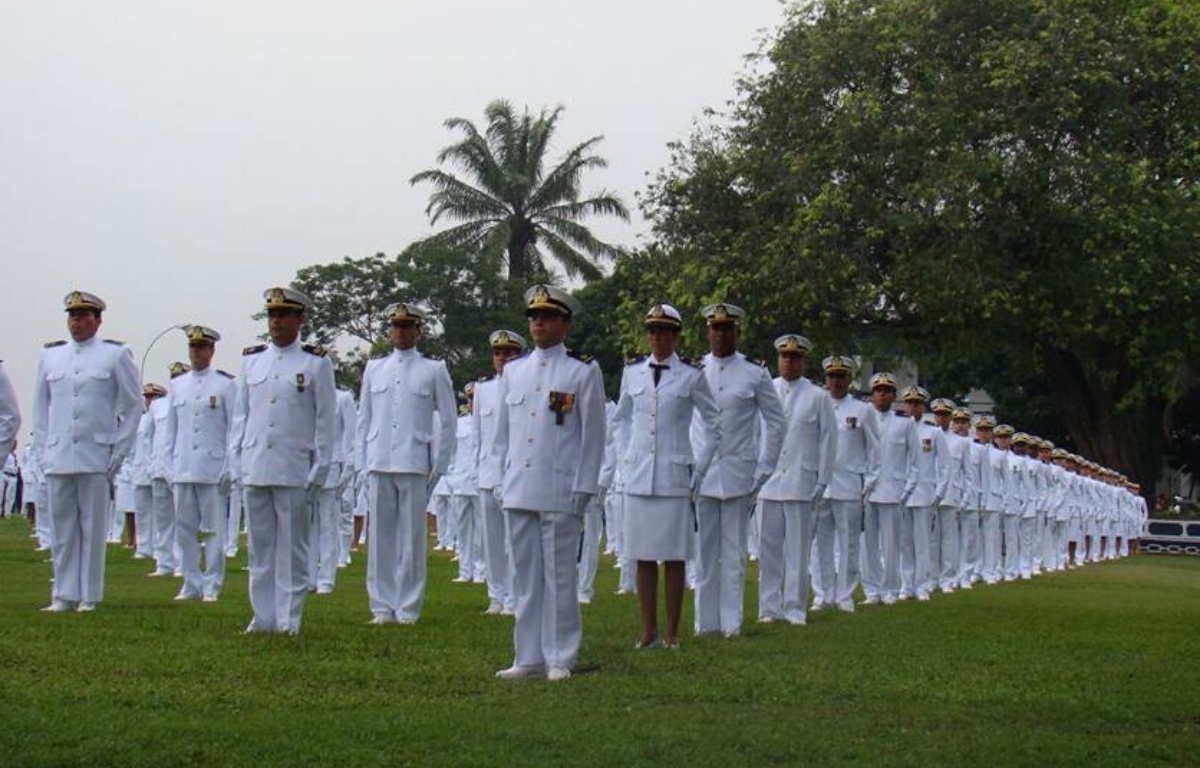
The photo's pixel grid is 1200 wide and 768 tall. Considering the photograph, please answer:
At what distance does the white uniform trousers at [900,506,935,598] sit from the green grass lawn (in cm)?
528

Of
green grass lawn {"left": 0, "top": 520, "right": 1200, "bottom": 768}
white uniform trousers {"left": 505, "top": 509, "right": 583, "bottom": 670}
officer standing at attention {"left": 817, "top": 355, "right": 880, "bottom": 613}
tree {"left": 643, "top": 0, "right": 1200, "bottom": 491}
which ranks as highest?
tree {"left": 643, "top": 0, "right": 1200, "bottom": 491}

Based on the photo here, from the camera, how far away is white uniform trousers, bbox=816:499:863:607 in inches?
703

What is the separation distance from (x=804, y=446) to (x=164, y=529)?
9356 mm

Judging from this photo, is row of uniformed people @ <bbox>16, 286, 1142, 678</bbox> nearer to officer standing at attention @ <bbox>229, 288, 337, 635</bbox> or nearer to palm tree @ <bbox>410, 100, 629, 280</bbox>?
officer standing at attention @ <bbox>229, 288, 337, 635</bbox>

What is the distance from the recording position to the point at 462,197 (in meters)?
A: 67.9

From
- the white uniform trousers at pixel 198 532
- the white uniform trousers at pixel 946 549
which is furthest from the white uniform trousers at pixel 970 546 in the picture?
the white uniform trousers at pixel 198 532

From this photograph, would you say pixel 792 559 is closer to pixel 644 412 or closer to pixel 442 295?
pixel 644 412

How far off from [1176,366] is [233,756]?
3893 centimetres

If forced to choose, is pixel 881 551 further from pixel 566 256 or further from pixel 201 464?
pixel 566 256

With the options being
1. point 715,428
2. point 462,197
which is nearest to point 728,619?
point 715,428

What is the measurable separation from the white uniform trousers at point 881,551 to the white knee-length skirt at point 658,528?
6940 mm

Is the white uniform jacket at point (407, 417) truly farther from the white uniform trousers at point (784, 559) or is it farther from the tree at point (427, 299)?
the tree at point (427, 299)

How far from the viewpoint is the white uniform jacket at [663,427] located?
42.3 feet

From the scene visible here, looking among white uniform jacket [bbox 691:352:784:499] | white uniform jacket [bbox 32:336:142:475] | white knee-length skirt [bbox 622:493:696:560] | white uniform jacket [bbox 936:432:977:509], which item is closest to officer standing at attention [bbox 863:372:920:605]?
white uniform jacket [bbox 936:432:977:509]
